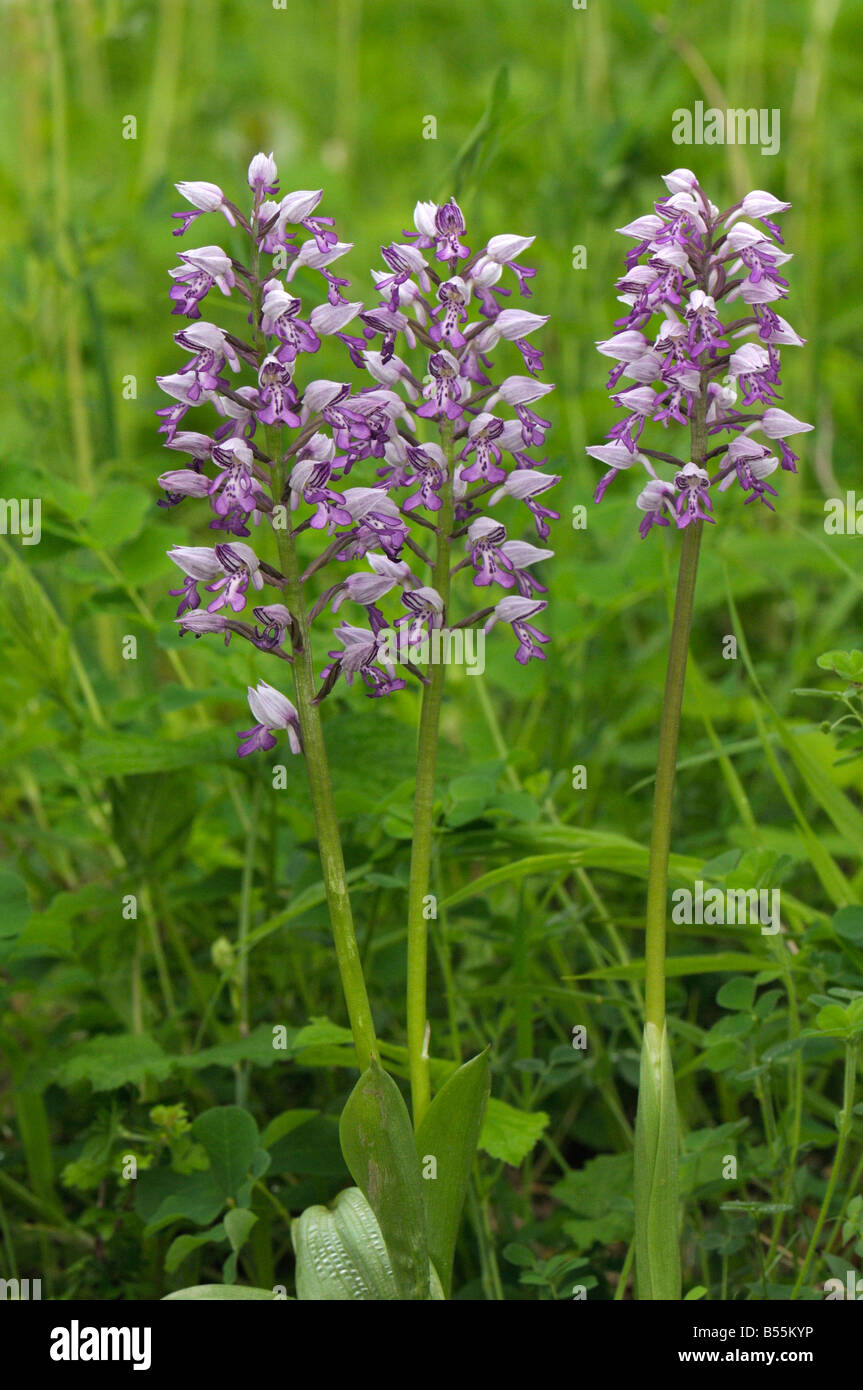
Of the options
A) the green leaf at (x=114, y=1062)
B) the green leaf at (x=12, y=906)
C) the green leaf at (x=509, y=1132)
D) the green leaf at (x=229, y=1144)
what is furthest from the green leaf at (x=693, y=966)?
the green leaf at (x=12, y=906)

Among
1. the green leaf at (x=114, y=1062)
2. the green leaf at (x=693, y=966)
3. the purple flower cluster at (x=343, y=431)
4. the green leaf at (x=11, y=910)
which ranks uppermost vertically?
the purple flower cluster at (x=343, y=431)

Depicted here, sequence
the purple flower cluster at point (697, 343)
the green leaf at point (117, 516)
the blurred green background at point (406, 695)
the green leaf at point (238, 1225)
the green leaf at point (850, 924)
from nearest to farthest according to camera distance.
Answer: the purple flower cluster at point (697, 343) → the green leaf at point (238, 1225) → the green leaf at point (850, 924) → the blurred green background at point (406, 695) → the green leaf at point (117, 516)

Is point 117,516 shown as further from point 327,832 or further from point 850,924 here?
point 850,924

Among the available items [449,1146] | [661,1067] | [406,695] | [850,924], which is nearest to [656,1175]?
[661,1067]

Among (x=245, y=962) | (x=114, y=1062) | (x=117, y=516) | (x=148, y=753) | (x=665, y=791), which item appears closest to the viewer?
(x=665, y=791)

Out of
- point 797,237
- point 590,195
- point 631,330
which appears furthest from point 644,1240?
point 797,237

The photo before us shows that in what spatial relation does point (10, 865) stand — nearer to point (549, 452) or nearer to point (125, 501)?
point (125, 501)

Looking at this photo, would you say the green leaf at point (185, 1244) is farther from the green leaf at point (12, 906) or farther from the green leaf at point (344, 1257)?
the green leaf at point (12, 906)
